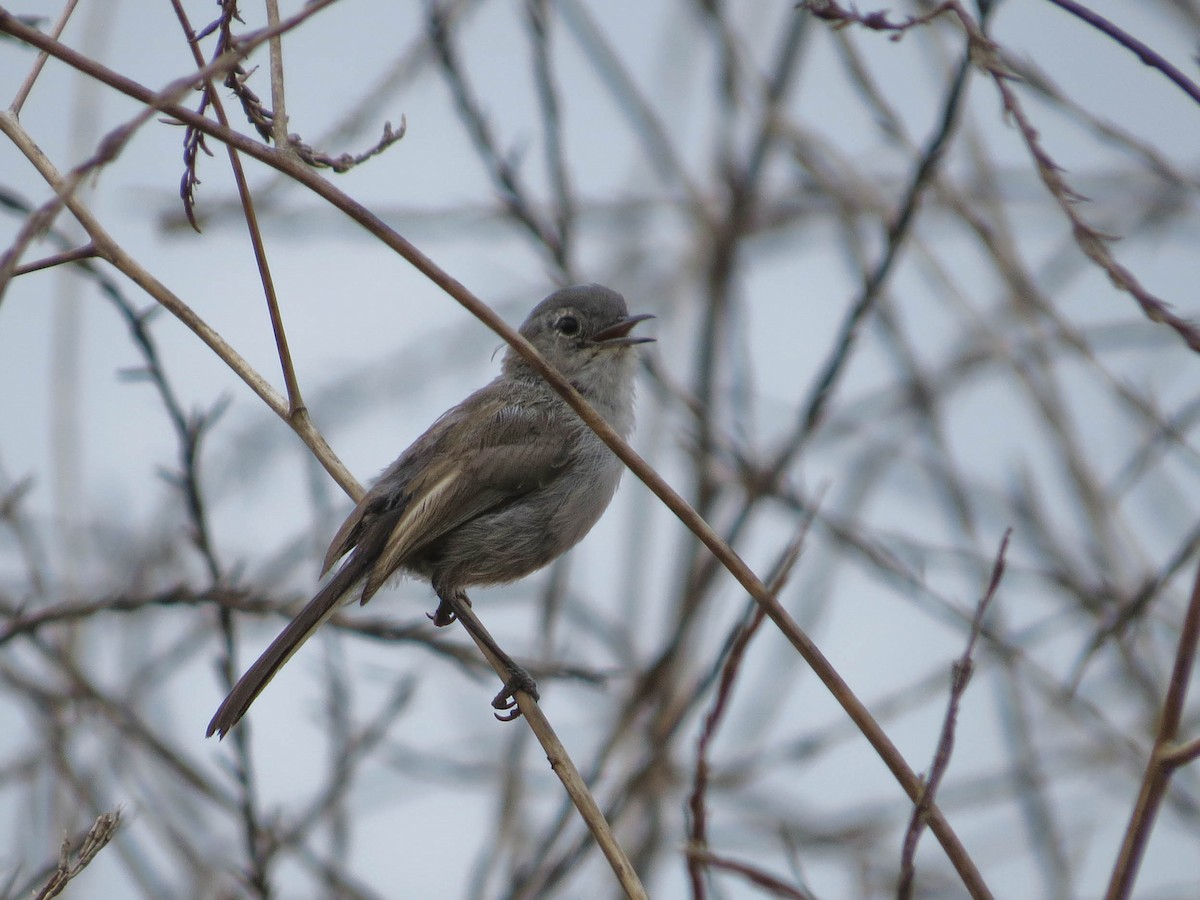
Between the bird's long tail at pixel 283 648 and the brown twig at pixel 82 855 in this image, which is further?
the bird's long tail at pixel 283 648

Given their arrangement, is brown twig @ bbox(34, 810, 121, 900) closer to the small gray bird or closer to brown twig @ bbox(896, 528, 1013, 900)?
brown twig @ bbox(896, 528, 1013, 900)

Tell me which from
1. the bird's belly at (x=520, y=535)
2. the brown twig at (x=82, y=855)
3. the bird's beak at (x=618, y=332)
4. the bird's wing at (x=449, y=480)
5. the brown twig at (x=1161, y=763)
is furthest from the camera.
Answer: the bird's beak at (x=618, y=332)

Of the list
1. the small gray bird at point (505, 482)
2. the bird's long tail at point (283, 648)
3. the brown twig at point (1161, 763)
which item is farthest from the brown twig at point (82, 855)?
the small gray bird at point (505, 482)

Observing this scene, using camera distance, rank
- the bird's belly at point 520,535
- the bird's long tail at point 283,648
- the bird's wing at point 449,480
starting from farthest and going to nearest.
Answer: the bird's belly at point 520,535 → the bird's wing at point 449,480 → the bird's long tail at point 283,648

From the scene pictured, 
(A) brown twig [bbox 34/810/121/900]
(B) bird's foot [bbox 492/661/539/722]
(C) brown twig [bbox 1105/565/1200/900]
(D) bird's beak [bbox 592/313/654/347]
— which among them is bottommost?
(C) brown twig [bbox 1105/565/1200/900]

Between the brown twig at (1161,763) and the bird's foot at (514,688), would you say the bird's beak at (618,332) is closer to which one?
the bird's foot at (514,688)

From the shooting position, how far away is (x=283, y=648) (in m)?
3.16

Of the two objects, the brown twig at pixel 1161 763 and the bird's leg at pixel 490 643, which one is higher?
the bird's leg at pixel 490 643

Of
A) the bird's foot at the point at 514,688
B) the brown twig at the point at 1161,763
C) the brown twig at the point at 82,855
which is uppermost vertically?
the bird's foot at the point at 514,688

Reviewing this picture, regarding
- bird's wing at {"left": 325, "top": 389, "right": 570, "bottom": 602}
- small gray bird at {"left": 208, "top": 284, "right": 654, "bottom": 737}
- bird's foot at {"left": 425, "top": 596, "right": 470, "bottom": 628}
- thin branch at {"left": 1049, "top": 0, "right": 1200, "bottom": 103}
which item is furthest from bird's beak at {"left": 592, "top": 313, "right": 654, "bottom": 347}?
thin branch at {"left": 1049, "top": 0, "right": 1200, "bottom": 103}

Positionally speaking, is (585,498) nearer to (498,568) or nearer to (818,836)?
(498,568)

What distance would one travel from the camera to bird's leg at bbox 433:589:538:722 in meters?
3.43

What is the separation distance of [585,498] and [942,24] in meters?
1.94

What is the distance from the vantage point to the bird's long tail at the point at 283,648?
284 centimetres
